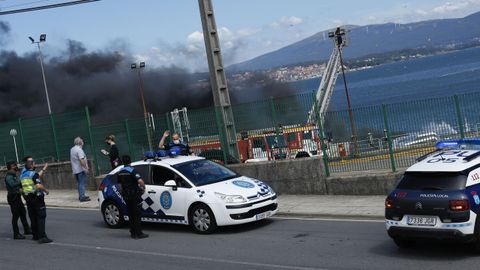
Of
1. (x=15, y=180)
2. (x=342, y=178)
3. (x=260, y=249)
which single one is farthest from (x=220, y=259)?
(x=342, y=178)

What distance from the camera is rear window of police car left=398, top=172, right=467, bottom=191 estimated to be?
354 inches

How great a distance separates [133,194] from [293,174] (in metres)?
5.74

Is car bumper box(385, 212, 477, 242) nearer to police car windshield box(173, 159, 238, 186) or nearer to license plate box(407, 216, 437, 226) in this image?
license plate box(407, 216, 437, 226)

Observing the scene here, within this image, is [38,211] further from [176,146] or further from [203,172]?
[176,146]

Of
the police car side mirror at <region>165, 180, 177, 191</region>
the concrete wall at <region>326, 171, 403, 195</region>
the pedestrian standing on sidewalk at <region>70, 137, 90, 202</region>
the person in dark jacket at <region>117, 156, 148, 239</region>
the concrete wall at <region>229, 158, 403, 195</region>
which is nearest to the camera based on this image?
the person in dark jacket at <region>117, 156, 148, 239</region>

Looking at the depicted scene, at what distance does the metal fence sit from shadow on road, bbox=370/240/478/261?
5.32 metres

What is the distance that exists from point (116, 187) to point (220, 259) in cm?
463

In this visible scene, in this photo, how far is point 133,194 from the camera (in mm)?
12703

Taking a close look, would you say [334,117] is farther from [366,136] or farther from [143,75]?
[143,75]

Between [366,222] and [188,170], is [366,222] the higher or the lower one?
the lower one

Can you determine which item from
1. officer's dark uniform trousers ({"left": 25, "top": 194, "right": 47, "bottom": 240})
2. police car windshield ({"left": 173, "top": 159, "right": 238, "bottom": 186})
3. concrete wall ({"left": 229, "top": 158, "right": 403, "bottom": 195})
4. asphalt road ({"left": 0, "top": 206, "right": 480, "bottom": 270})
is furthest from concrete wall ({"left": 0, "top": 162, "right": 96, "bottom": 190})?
police car windshield ({"left": 173, "top": 159, "right": 238, "bottom": 186})

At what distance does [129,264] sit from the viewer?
10.4 metres

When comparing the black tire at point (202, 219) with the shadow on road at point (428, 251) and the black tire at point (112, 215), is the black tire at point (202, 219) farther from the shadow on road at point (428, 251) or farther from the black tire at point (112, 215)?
the shadow on road at point (428, 251)

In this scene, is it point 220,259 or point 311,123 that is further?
point 311,123
